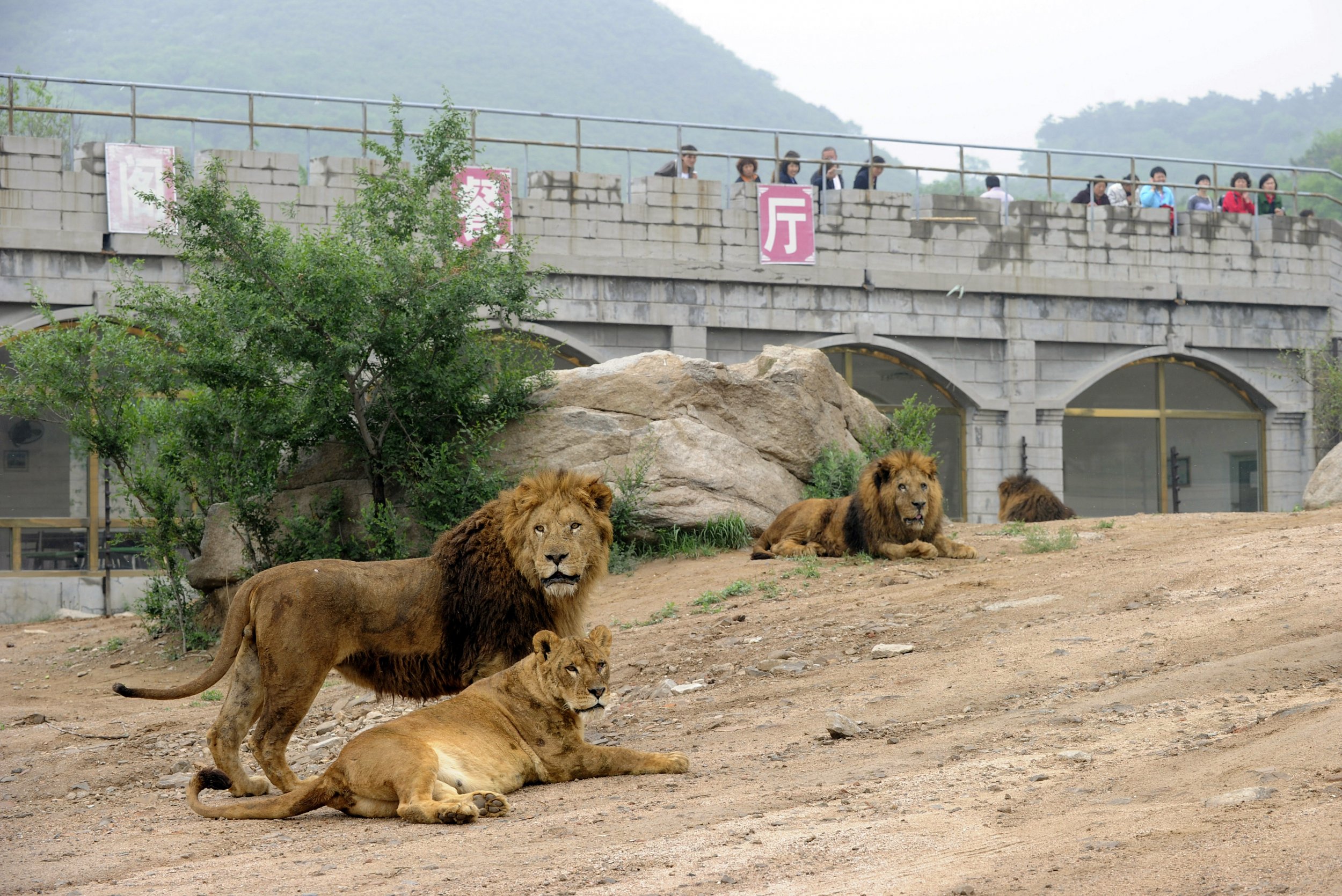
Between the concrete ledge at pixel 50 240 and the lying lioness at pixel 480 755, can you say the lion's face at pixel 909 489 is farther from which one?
the concrete ledge at pixel 50 240

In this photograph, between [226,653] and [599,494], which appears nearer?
[226,653]

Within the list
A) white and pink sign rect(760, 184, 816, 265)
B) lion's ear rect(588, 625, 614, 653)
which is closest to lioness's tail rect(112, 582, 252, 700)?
lion's ear rect(588, 625, 614, 653)

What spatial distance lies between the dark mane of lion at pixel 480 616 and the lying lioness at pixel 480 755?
454 mm

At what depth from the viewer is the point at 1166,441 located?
23812mm

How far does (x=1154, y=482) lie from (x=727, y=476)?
41.6ft

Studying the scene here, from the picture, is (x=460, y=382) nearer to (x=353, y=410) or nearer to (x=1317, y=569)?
(x=353, y=410)

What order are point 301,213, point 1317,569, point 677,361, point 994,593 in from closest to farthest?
1. point 1317,569
2. point 994,593
3. point 677,361
4. point 301,213

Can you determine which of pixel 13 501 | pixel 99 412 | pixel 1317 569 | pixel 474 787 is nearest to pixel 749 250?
pixel 99 412

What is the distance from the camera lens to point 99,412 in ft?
47.6

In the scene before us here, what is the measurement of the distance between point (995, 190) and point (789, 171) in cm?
390

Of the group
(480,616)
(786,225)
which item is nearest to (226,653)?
(480,616)

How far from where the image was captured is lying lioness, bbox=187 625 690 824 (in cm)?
545

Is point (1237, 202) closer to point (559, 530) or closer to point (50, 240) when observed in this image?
point (50, 240)

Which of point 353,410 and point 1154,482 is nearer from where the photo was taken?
point 353,410
